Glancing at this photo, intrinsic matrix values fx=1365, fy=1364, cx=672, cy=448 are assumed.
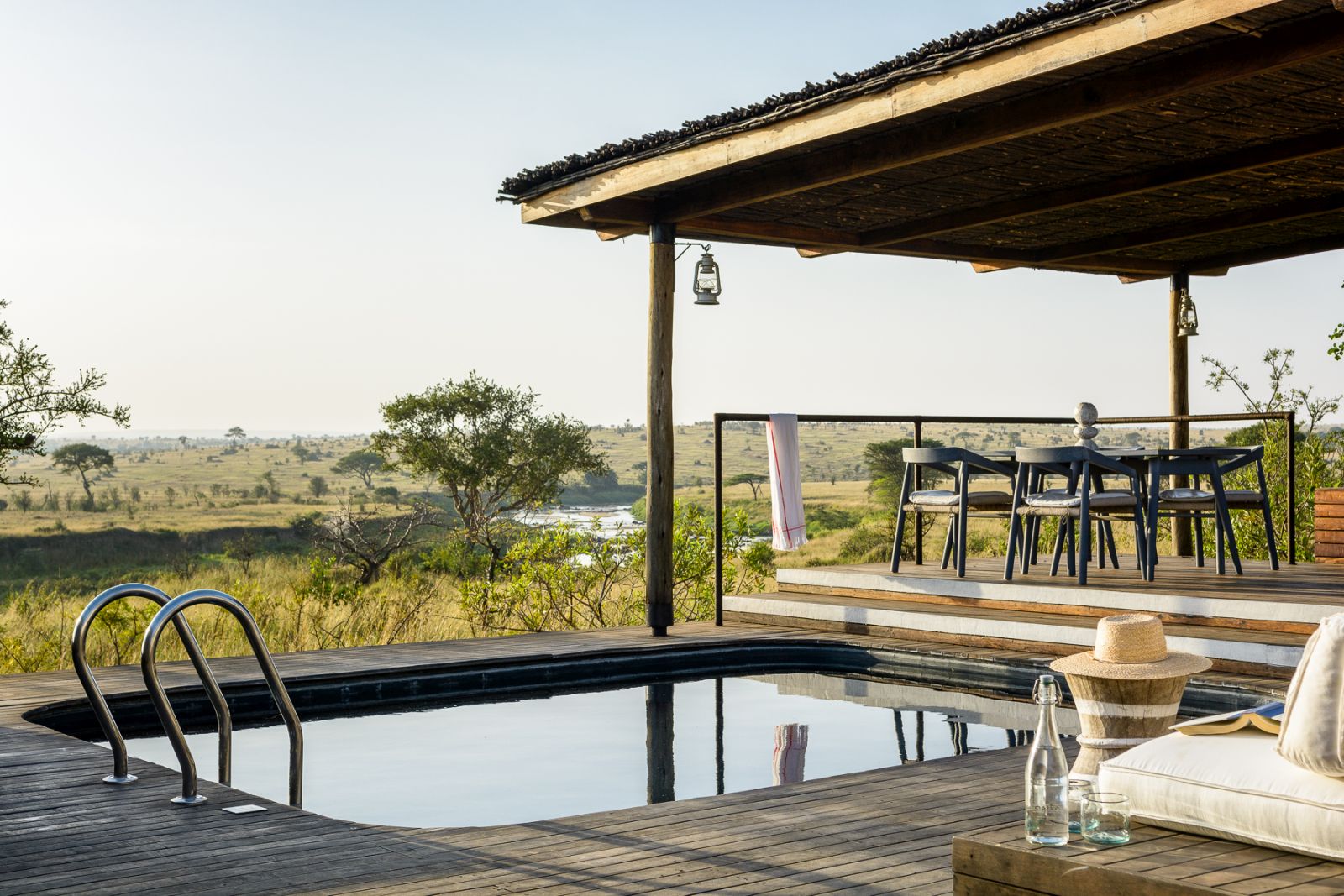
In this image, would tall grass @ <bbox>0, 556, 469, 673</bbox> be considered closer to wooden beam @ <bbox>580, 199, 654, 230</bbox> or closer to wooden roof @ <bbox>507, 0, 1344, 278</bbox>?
wooden beam @ <bbox>580, 199, 654, 230</bbox>

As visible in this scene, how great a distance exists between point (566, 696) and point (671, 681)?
2.07 feet

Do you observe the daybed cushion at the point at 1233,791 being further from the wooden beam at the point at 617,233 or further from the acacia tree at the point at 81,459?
the acacia tree at the point at 81,459

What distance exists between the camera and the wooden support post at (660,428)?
26.5ft

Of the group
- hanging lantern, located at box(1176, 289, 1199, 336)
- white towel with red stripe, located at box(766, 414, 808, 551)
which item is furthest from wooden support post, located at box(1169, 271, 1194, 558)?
white towel with red stripe, located at box(766, 414, 808, 551)

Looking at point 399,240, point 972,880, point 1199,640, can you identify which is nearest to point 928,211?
point 1199,640

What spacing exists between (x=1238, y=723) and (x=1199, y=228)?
6995 millimetres

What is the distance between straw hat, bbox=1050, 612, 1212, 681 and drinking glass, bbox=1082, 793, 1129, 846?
0.85 m

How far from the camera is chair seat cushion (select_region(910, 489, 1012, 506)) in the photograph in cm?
813

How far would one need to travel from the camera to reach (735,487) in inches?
1774

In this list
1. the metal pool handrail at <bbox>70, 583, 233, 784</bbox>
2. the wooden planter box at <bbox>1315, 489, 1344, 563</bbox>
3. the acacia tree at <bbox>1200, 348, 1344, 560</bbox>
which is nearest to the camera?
the metal pool handrail at <bbox>70, 583, 233, 784</bbox>

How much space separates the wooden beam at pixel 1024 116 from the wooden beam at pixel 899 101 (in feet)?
1.66

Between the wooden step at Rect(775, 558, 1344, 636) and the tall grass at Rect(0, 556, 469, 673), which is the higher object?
the wooden step at Rect(775, 558, 1344, 636)

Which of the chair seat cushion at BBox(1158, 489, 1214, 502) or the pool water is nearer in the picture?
the pool water

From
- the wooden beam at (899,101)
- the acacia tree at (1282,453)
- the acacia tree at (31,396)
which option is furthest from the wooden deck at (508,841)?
the acacia tree at (31,396)
